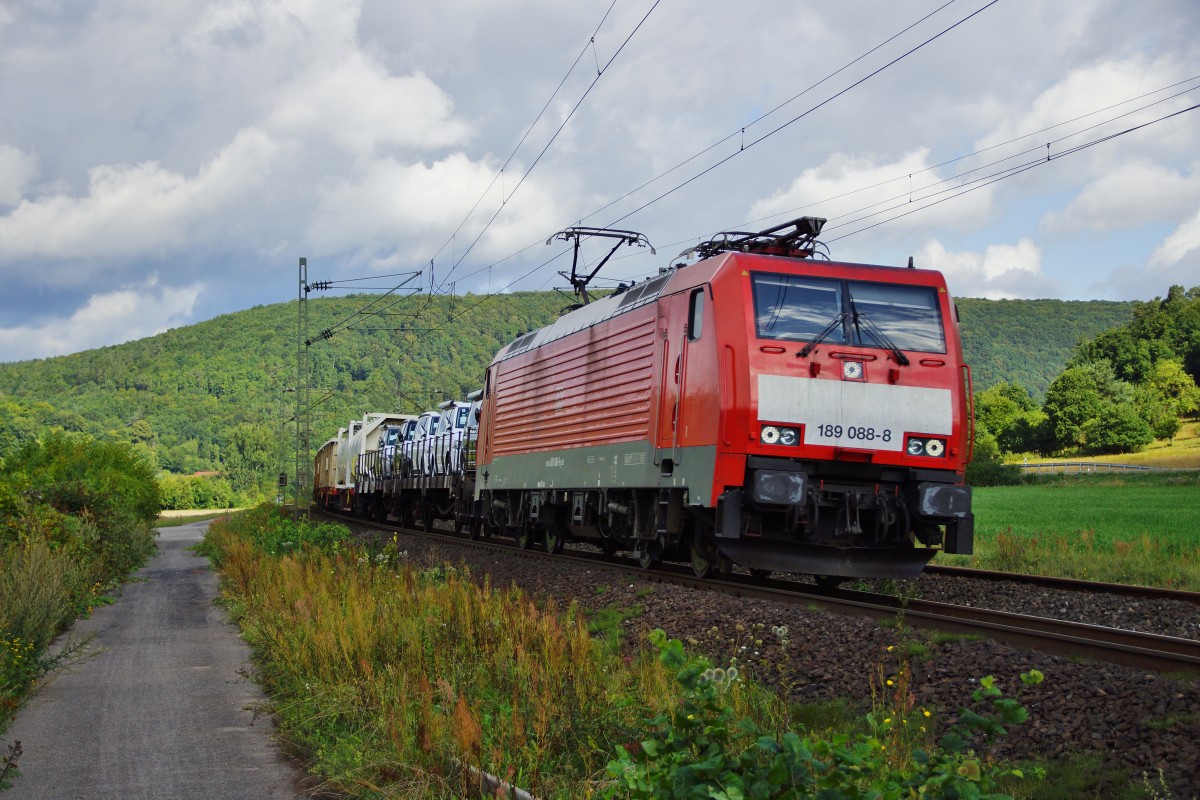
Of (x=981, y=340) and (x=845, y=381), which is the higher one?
(x=981, y=340)

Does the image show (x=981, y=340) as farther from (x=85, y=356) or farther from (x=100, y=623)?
(x=100, y=623)

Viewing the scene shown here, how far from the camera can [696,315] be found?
41.3 feet

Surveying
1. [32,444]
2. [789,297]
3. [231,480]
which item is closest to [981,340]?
[231,480]

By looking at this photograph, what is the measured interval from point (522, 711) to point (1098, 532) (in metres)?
19.9

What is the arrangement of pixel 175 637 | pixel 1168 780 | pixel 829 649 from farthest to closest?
pixel 175 637, pixel 829 649, pixel 1168 780

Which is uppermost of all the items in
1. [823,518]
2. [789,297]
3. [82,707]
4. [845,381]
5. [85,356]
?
[85,356]

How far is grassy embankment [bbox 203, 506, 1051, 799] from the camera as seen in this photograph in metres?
3.79

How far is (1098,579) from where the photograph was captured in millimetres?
15617

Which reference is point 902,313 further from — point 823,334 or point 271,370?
point 271,370

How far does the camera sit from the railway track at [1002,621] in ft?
24.6

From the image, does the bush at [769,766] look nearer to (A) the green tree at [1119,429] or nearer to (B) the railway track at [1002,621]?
(B) the railway track at [1002,621]

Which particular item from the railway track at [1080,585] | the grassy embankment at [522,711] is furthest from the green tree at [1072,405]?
the grassy embankment at [522,711]

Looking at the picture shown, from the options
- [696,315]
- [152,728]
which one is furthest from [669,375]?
[152,728]

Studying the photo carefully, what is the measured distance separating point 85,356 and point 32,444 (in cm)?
11484
